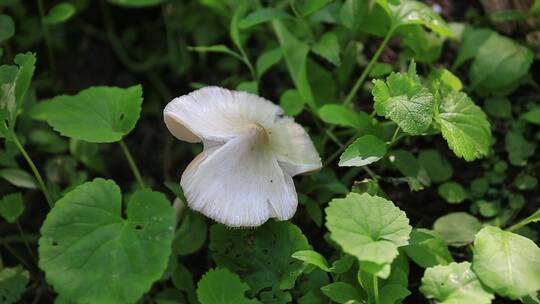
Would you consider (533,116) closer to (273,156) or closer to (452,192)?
(452,192)

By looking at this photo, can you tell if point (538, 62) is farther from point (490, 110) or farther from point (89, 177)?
point (89, 177)

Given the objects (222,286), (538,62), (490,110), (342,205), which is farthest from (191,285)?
(538,62)

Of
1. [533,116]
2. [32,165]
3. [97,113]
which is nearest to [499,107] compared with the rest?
[533,116]

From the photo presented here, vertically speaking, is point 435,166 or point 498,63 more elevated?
point 498,63

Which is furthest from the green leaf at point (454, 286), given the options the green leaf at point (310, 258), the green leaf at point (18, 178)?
the green leaf at point (18, 178)

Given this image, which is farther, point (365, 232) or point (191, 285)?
point (191, 285)

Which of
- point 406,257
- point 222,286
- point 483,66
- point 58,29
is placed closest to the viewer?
point 222,286

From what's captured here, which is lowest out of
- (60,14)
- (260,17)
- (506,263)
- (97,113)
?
(506,263)
